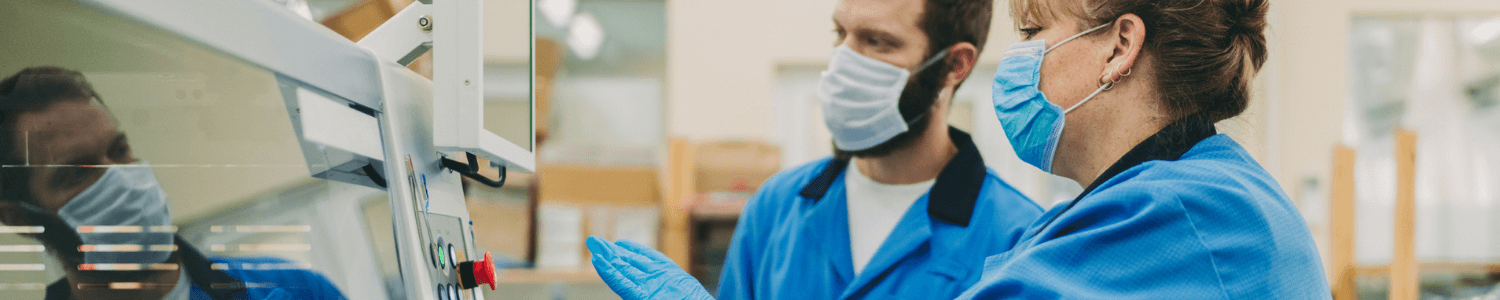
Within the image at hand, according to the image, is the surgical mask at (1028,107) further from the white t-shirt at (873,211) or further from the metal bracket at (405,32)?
the metal bracket at (405,32)

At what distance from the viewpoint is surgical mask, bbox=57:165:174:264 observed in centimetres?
57

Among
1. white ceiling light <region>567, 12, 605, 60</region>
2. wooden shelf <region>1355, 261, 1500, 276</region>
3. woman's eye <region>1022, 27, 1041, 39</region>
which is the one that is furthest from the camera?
white ceiling light <region>567, 12, 605, 60</region>

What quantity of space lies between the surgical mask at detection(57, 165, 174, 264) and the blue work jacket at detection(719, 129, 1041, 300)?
2.77 ft

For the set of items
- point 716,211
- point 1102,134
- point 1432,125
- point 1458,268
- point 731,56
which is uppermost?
point 1102,134

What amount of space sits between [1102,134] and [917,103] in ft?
1.62

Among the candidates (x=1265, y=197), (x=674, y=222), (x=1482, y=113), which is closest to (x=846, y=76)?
(x=1265, y=197)

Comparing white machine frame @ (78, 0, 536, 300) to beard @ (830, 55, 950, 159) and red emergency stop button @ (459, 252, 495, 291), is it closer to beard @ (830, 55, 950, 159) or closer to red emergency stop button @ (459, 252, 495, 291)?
red emergency stop button @ (459, 252, 495, 291)

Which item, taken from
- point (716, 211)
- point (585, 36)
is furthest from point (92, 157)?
point (585, 36)

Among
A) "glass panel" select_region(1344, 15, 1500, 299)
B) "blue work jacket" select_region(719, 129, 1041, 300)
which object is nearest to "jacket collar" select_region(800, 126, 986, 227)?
Result: "blue work jacket" select_region(719, 129, 1041, 300)

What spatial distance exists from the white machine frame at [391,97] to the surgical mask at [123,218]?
0.11 m

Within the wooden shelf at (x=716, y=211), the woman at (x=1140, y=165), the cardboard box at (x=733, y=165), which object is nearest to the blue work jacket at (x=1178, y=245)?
the woman at (x=1140, y=165)

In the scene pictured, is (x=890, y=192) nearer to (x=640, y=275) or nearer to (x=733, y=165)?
(x=640, y=275)

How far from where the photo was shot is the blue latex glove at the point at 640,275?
964 millimetres

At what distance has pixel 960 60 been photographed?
134 centimetres
